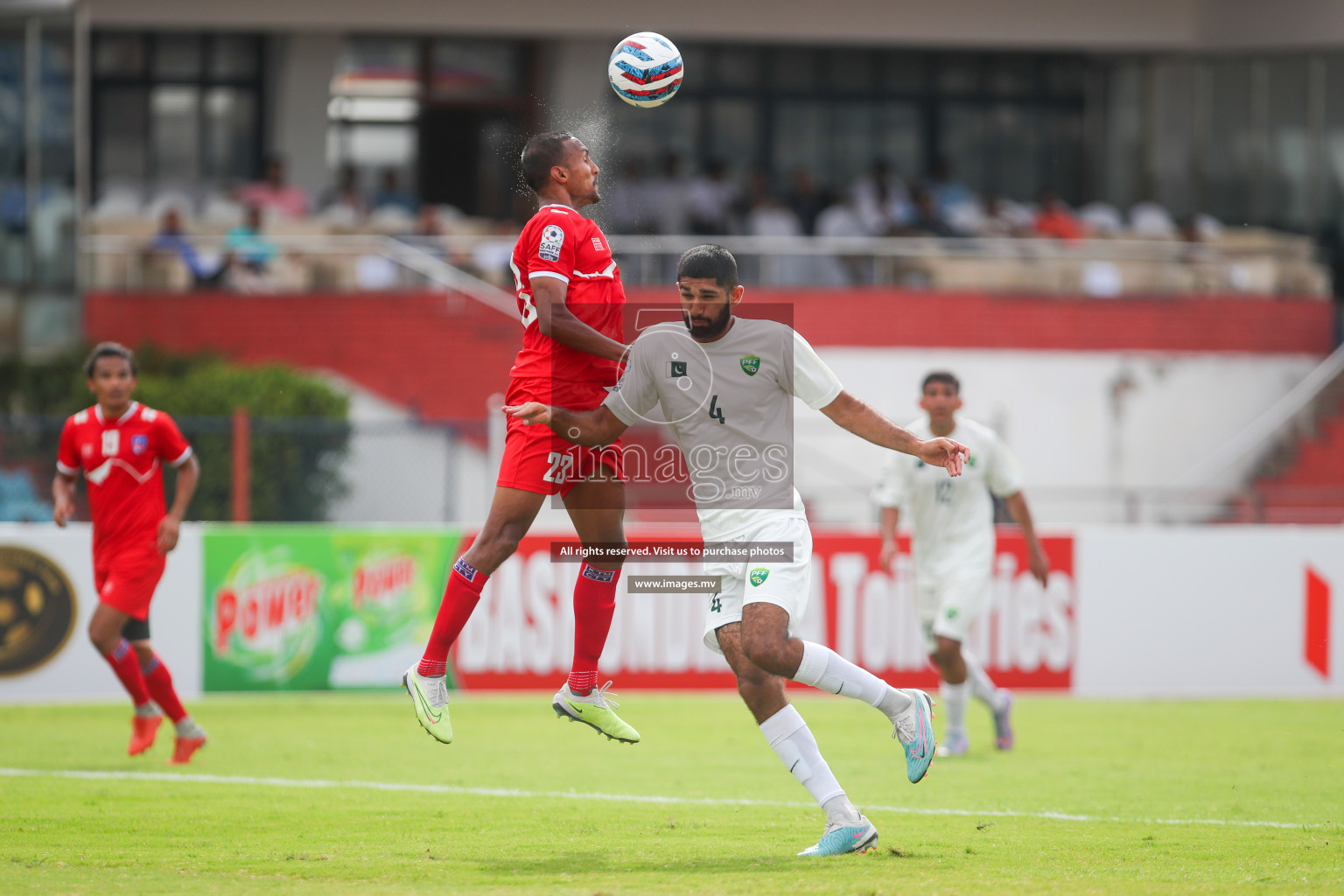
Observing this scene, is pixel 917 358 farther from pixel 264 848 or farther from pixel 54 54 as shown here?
pixel 264 848

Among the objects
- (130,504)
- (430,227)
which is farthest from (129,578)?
(430,227)

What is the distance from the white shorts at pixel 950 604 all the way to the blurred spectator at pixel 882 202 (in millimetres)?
11435

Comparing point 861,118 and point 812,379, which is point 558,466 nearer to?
point 812,379

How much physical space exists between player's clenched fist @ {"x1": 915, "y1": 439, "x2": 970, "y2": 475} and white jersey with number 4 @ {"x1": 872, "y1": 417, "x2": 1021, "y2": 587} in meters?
4.15

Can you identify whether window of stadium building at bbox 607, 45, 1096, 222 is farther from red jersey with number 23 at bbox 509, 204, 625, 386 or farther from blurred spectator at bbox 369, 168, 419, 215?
red jersey with number 23 at bbox 509, 204, 625, 386

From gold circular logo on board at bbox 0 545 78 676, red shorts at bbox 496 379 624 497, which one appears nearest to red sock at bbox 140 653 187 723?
gold circular logo on board at bbox 0 545 78 676

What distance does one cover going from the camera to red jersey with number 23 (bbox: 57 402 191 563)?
9828mm

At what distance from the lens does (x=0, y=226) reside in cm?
2009

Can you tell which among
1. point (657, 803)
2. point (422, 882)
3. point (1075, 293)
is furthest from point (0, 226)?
point (422, 882)

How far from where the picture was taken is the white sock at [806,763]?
6469mm

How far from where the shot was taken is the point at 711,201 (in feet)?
71.7

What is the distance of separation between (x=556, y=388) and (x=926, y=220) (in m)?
15.5

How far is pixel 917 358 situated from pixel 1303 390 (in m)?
5.22

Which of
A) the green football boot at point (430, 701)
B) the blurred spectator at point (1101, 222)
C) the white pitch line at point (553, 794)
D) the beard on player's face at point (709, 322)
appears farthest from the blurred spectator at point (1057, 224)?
the green football boot at point (430, 701)
